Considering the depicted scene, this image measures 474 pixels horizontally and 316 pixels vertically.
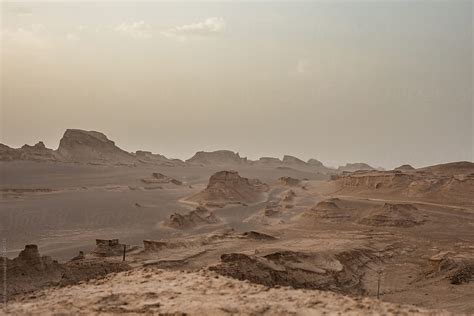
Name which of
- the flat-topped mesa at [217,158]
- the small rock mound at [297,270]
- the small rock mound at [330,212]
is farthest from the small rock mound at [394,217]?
the flat-topped mesa at [217,158]

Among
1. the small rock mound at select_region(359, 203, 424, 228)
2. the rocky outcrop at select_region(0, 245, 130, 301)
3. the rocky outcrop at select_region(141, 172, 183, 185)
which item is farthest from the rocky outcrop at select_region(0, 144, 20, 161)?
the rocky outcrop at select_region(0, 245, 130, 301)

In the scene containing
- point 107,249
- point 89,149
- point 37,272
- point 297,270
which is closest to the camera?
point 37,272

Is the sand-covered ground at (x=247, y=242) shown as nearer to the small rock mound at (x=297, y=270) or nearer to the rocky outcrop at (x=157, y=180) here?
the small rock mound at (x=297, y=270)

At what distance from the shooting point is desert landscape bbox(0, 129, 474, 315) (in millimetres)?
8594

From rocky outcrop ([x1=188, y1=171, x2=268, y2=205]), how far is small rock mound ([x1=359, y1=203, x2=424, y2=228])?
50.5 feet

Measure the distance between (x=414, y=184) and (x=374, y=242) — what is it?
20.8 metres

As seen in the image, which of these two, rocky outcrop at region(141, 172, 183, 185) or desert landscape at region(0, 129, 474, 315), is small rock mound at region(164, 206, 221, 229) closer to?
desert landscape at region(0, 129, 474, 315)

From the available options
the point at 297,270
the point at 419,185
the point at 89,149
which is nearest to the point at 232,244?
the point at 297,270

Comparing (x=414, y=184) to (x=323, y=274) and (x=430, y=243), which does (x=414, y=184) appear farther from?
(x=323, y=274)

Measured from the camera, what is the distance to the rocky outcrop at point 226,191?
46.6 meters

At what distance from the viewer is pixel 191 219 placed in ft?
112

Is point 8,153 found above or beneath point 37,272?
above

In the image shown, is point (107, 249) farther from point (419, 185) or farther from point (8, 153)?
point (8, 153)

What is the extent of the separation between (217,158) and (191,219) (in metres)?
91.7
